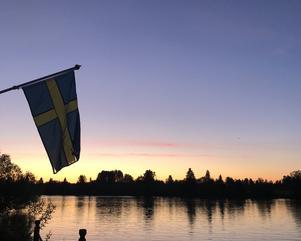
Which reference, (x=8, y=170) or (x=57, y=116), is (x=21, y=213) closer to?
(x=8, y=170)

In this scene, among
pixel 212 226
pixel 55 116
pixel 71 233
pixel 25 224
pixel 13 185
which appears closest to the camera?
pixel 55 116

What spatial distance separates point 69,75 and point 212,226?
→ 89919 millimetres

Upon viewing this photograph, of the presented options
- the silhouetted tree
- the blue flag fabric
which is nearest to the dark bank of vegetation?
the silhouetted tree

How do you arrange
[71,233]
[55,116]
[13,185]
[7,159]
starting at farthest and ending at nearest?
1. [71,233]
2. [7,159]
3. [13,185]
4. [55,116]

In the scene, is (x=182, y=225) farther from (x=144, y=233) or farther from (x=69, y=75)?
(x=69, y=75)

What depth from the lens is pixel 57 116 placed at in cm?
1304

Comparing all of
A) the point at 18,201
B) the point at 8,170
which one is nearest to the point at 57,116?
the point at 18,201

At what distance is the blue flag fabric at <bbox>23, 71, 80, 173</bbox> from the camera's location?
1217cm

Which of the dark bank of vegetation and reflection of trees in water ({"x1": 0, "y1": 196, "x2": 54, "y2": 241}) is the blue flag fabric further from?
the dark bank of vegetation

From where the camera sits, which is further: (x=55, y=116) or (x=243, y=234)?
(x=243, y=234)

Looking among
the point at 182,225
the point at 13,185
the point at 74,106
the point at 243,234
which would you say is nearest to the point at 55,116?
the point at 74,106

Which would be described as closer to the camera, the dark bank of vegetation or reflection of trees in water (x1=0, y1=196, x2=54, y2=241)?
reflection of trees in water (x1=0, y1=196, x2=54, y2=241)

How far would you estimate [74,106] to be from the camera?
44.5 feet

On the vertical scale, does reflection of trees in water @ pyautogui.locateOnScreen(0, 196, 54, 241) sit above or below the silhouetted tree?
below
